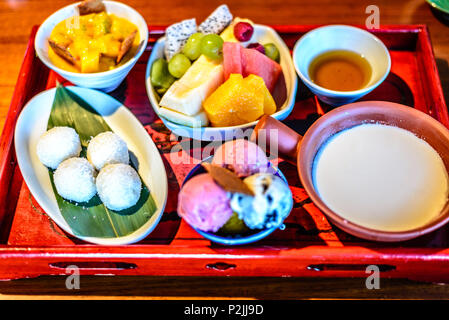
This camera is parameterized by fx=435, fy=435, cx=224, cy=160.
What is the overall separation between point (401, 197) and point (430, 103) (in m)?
0.51

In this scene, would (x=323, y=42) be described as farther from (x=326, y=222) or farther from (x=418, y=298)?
(x=418, y=298)

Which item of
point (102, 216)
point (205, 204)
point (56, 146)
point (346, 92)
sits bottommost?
point (102, 216)

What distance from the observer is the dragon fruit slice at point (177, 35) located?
1.71 meters

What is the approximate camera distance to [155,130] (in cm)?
171

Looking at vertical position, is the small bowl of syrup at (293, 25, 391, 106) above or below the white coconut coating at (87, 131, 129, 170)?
above

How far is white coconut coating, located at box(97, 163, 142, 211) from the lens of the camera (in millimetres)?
1400

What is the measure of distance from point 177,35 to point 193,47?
0.09 metres

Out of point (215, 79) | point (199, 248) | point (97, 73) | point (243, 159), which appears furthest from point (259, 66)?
point (199, 248)

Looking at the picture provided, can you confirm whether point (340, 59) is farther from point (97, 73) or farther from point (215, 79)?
point (97, 73)

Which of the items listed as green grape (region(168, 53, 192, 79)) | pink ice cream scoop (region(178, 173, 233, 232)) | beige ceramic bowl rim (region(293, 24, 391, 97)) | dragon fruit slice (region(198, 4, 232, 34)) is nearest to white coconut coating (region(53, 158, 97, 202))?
pink ice cream scoop (region(178, 173, 233, 232))

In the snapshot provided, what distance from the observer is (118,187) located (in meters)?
1.40

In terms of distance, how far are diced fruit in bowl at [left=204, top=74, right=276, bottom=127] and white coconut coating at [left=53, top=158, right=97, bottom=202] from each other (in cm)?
47

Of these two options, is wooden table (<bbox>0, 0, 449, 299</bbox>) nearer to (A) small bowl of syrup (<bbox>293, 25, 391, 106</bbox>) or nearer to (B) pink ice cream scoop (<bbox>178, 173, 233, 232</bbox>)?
(B) pink ice cream scoop (<bbox>178, 173, 233, 232</bbox>)
